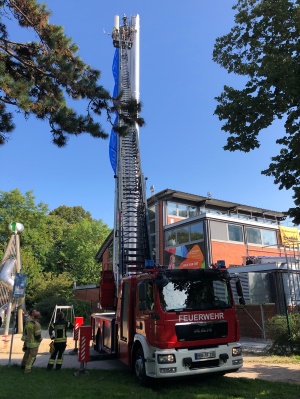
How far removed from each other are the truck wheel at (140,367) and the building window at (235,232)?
1910 centimetres

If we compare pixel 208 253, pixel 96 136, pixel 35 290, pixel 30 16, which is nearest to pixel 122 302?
pixel 96 136

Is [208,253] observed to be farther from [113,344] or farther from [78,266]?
[78,266]

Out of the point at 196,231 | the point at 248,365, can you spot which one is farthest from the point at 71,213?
the point at 248,365

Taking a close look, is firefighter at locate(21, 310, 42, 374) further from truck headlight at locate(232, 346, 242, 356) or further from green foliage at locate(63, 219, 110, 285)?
green foliage at locate(63, 219, 110, 285)

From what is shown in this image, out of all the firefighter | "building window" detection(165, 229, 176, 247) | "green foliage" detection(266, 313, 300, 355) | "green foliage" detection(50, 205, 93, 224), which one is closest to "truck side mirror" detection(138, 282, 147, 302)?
the firefighter

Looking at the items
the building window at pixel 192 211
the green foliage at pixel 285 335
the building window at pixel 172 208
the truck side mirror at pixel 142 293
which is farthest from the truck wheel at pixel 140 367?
the building window at pixel 192 211

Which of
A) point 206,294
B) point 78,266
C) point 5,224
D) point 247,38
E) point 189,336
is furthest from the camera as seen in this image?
point 78,266

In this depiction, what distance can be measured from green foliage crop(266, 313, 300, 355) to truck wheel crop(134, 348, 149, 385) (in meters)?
5.62

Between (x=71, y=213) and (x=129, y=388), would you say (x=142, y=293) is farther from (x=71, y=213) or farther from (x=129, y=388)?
(x=71, y=213)

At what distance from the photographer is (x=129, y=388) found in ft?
24.6

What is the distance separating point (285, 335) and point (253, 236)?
55.6 ft

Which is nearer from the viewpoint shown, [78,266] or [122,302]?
[122,302]

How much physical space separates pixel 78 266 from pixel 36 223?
7.33 m

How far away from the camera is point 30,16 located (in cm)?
739
